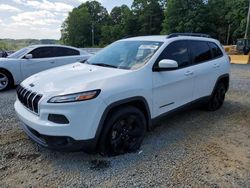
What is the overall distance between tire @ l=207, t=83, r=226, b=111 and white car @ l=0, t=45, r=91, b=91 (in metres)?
5.33

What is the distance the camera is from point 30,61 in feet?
27.3

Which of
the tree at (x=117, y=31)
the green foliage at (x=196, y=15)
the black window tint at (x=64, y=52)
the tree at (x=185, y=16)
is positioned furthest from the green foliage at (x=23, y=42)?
the tree at (x=117, y=31)

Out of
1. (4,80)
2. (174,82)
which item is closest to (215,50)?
(174,82)

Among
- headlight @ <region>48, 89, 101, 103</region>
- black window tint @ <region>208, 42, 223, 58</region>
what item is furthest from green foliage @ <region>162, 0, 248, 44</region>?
headlight @ <region>48, 89, 101, 103</region>

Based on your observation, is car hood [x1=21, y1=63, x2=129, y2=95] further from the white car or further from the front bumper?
the white car

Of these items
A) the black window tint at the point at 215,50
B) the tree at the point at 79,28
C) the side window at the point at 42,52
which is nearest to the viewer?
the black window tint at the point at 215,50

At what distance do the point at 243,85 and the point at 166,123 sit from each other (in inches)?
216

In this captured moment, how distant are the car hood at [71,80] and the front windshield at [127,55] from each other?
254mm

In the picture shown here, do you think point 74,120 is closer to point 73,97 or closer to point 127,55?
point 73,97

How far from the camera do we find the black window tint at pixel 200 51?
491 centimetres

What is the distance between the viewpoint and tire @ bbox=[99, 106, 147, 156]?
3.34 m

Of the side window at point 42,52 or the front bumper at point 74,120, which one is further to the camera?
the side window at point 42,52

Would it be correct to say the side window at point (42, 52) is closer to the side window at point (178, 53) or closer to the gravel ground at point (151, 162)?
the gravel ground at point (151, 162)

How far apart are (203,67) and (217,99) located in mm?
1231
